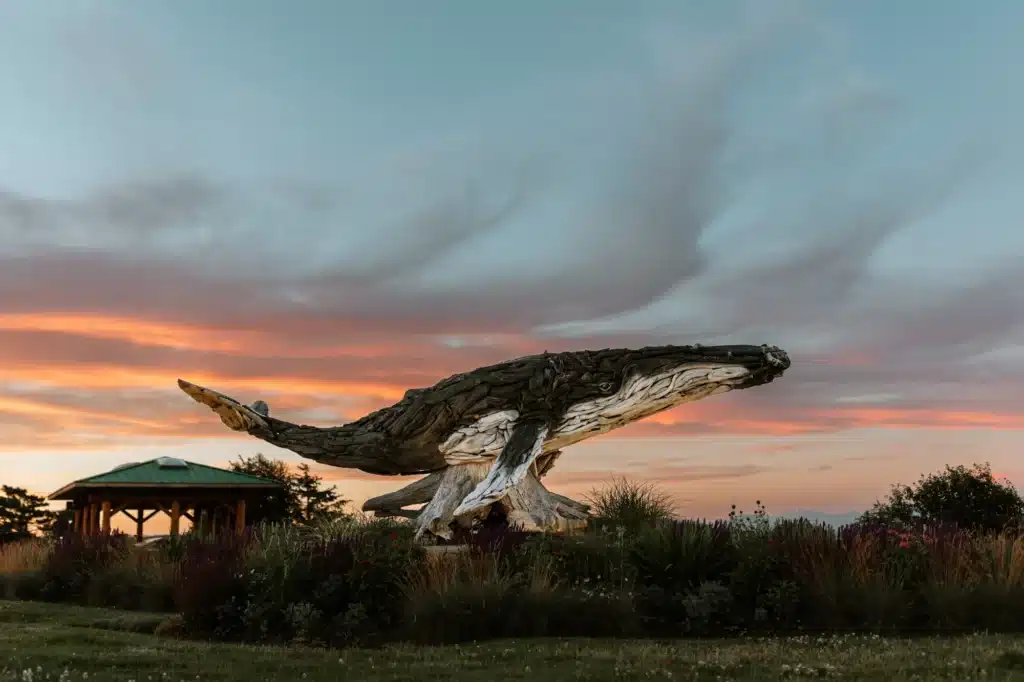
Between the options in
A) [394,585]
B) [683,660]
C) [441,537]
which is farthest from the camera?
[441,537]

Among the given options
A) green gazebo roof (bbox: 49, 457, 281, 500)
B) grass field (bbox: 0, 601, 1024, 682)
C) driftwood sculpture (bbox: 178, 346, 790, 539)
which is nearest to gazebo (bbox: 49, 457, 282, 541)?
green gazebo roof (bbox: 49, 457, 281, 500)

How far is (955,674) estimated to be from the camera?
8.92 meters

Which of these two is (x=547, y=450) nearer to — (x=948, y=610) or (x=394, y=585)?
(x=394, y=585)

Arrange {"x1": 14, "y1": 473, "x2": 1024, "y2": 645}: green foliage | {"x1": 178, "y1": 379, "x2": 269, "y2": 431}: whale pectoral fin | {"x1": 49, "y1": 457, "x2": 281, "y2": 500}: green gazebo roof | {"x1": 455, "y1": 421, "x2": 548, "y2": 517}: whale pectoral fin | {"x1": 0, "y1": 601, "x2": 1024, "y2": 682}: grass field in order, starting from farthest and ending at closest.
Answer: {"x1": 49, "y1": 457, "x2": 281, "y2": 500}: green gazebo roof → {"x1": 178, "y1": 379, "x2": 269, "y2": 431}: whale pectoral fin → {"x1": 455, "y1": 421, "x2": 548, "y2": 517}: whale pectoral fin → {"x1": 14, "y1": 473, "x2": 1024, "y2": 645}: green foliage → {"x1": 0, "y1": 601, "x2": 1024, "y2": 682}: grass field

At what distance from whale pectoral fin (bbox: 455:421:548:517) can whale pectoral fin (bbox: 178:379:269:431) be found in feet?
17.7

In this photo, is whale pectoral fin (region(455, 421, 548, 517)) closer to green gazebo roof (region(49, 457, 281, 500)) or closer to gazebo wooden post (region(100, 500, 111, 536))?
green gazebo roof (region(49, 457, 281, 500))

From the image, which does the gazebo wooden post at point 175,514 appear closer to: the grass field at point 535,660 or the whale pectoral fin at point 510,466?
the whale pectoral fin at point 510,466

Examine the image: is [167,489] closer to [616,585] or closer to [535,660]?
[616,585]

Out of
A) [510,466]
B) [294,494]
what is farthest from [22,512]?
[510,466]

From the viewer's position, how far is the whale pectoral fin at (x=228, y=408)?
19.7m

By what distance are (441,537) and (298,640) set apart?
499 centimetres

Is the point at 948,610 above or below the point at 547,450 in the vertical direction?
below

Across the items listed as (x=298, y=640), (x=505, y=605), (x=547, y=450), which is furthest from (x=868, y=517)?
(x=298, y=640)

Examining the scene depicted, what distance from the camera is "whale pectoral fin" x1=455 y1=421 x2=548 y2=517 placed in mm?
16266
